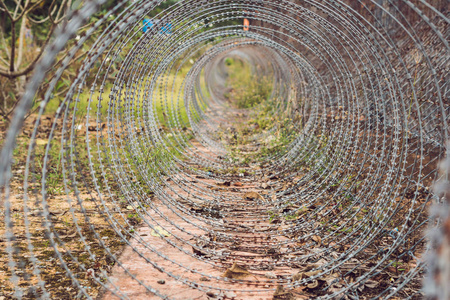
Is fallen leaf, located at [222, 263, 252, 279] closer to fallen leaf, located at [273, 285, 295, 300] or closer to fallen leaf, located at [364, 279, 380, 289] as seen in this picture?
fallen leaf, located at [273, 285, 295, 300]

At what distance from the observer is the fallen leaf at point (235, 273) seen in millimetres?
3543

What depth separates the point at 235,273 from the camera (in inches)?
140

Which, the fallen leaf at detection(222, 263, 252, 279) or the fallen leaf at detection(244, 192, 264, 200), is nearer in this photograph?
the fallen leaf at detection(222, 263, 252, 279)

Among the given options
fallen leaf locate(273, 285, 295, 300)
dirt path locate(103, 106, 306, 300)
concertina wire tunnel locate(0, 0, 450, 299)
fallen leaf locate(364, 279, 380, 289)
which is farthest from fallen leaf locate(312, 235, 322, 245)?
fallen leaf locate(273, 285, 295, 300)

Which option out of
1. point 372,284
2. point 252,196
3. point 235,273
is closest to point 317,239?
point 372,284

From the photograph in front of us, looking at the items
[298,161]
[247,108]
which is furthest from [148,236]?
[247,108]

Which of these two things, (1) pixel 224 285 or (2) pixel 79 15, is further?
(1) pixel 224 285

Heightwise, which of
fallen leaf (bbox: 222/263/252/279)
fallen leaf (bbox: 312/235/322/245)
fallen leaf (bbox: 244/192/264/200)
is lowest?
fallen leaf (bbox: 222/263/252/279)

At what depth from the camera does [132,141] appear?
190 inches

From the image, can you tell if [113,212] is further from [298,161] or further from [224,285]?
[298,161]

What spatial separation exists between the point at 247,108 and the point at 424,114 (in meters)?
10.9

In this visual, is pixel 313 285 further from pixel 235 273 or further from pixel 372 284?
pixel 235 273

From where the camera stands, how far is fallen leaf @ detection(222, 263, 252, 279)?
3543 mm

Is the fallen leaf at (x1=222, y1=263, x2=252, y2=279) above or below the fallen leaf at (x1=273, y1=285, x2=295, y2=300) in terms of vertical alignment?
above
